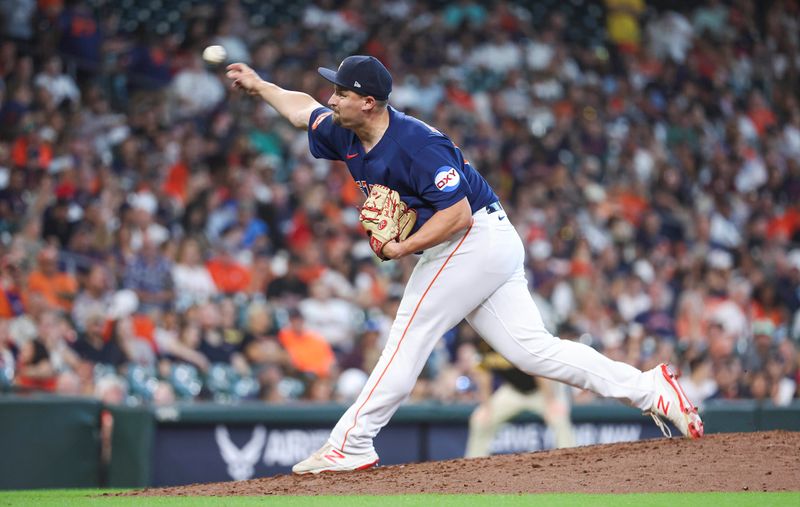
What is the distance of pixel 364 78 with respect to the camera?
532 cm

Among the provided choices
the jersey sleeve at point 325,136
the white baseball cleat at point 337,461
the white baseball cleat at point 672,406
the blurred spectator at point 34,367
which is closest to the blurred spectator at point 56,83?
the blurred spectator at point 34,367

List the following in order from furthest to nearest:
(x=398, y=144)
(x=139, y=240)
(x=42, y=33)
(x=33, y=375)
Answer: (x=42, y=33), (x=139, y=240), (x=33, y=375), (x=398, y=144)

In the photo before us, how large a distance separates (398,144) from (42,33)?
8.67 metres

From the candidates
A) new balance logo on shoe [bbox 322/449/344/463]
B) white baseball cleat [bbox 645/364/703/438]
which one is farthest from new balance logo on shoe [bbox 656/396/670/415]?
new balance logo on shoe [bbox 322/449/344/463]

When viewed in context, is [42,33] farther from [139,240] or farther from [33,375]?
[33,375]

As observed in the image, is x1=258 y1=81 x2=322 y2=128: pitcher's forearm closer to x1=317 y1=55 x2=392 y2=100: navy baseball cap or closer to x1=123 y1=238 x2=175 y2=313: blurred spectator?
x1=317 y1=55 x2=392 y2=100: navy baseball cap

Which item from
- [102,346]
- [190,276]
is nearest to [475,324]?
[102,346]

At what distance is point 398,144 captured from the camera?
5359 mm

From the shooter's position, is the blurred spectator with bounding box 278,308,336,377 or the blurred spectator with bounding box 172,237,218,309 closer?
the blurred spectator with bounding box 278,308,336,377

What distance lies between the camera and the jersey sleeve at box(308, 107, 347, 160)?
562cm

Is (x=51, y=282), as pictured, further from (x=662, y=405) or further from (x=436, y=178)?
(x=662, y=405)

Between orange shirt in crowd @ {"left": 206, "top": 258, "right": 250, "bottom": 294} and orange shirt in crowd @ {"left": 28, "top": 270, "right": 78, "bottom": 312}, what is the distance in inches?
59.8

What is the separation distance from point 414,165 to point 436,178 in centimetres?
11

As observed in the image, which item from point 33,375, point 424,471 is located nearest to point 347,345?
point 33,375
